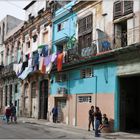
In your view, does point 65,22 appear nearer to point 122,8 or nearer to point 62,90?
point 62,90

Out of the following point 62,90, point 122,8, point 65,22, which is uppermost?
point 65,22

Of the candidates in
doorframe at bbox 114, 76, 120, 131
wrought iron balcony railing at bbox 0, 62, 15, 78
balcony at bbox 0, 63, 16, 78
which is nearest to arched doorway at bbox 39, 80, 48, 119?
balcony at bbox 0, 63, 16, 78

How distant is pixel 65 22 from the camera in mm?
30344

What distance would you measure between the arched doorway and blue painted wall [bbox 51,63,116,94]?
4.17 m

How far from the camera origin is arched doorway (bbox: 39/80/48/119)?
110 feet

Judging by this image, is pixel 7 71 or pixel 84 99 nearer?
pixel 84 99

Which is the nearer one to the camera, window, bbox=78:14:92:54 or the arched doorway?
window, bbox=78:14:92:54

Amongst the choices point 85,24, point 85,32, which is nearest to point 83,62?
point 85,32

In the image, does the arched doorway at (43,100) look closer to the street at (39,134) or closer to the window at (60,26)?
the window at (60,26)

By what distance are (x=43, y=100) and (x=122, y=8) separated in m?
14.0

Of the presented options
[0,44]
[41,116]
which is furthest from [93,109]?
[0,44]

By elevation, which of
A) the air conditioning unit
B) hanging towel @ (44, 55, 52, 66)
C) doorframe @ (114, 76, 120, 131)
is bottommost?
doorframe @ (114, 76, 120, 131)

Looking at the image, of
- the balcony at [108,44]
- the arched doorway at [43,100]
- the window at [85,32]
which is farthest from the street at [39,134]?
the arched doorway at [43,100]

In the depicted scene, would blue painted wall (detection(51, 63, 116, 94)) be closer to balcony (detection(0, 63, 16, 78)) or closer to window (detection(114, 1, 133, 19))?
window (detection(114, 1, 133, 19))
